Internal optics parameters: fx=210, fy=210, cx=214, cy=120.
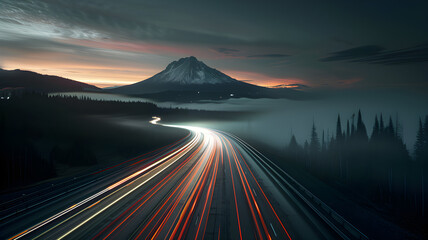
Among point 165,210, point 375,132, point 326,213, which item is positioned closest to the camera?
point 326,213

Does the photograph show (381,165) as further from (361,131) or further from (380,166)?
(361,131)

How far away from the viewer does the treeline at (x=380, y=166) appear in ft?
269

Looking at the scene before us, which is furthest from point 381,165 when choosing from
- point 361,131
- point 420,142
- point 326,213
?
point 326,213

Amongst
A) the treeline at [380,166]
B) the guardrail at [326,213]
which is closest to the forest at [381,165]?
the treeline at [380,166]

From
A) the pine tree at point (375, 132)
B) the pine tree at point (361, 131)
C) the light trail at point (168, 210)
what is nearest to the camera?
the light trail at point (168, 210)

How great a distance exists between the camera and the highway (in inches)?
637

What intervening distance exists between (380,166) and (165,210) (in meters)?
128

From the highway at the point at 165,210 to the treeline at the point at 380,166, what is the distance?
63878 millimetres

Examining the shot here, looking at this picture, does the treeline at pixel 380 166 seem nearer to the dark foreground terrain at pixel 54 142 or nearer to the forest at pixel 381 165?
the forest at pixel 381 165

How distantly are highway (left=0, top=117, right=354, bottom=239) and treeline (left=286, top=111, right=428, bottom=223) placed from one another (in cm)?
6388

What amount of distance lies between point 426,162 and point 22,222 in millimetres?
141198

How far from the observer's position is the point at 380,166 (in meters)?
109

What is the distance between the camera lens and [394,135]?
396 feet

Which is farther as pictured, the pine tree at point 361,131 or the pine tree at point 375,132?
the pine tree at point 361,131
